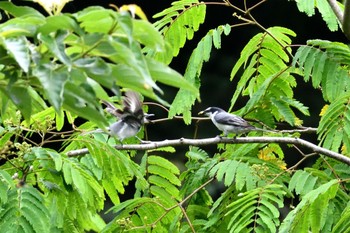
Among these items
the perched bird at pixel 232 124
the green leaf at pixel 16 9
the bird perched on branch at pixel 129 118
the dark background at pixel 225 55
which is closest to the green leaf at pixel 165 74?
the green leaf at pixel 16 9

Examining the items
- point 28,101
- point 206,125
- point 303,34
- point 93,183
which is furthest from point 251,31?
point 28,101

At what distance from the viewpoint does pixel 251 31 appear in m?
9.68

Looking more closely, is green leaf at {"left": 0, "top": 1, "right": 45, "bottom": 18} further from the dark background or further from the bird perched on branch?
the dark background

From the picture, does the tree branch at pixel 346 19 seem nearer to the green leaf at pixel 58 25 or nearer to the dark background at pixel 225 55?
the green leaf at pixel 58 25

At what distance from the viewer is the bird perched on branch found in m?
3.75

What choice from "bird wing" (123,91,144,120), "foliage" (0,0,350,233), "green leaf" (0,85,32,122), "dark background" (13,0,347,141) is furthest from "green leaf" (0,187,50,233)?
"dark background" (13,0,347,141)

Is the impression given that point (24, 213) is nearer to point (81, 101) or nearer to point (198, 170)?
point (198, 170)

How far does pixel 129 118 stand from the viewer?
3713 millimetres

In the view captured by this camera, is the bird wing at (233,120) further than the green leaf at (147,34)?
Yes

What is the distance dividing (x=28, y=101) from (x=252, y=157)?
237 cm

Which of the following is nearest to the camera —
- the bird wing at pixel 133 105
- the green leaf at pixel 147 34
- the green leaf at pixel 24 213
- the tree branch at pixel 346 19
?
the green leaf at pixel 147 34

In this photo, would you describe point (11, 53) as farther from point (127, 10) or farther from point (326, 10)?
point (326, 10)

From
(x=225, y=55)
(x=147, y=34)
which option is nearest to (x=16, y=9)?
(x=147, y=34)

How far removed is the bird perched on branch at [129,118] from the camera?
12.3 feet
